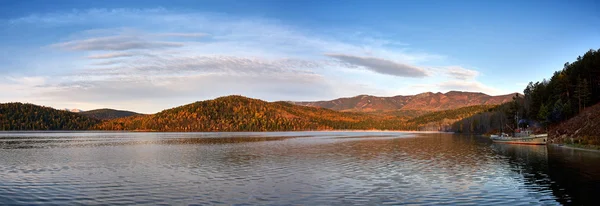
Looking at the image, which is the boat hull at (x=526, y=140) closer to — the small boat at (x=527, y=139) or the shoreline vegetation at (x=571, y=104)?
the small boat at (x=527, y=139)

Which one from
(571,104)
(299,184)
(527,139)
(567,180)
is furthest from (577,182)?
(571,104)

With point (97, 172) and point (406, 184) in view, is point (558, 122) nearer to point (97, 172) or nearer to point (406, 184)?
point (406, 184)

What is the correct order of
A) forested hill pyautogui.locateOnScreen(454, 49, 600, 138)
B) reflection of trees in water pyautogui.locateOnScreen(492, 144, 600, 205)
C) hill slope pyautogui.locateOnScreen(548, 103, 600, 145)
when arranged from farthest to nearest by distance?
forested hill pyautogui.locateOnScreen(454, 49, 600, 138), hill slope pyautogui.locateOnScreen(548, 103, 600, 145), reflection of trees in water pyautogui.locateOnScreen(492, 144, 600, 205)

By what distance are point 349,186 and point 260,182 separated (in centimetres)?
661

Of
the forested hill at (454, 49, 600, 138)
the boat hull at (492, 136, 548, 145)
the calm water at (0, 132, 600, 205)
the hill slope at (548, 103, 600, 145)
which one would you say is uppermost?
the forested hill at (454, 49, 600, 138)

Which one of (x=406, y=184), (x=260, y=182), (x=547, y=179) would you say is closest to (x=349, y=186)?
(x=406, y=184)

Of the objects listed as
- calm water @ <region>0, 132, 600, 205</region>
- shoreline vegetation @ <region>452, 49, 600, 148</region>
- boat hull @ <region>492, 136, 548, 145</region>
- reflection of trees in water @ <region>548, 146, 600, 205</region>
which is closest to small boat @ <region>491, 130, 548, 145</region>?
boat hull @ <region>492, 136, 548, 145</region>

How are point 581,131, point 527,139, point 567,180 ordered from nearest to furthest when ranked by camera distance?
point 567,180 → point 581,131 → point 527,139

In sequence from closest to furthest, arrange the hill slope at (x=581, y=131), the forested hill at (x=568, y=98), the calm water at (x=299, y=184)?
the calm water at (x=299, y=184) → the hill slope at (x=581, y=131) → the forested hill at (x=568, y=98)

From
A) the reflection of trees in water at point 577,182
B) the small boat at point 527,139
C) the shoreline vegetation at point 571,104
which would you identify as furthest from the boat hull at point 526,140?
the reflection of trees in water at point 577,182

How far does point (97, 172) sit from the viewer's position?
37469 mm

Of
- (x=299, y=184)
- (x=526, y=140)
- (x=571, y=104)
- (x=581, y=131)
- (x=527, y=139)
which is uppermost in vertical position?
(x=571, y=104)

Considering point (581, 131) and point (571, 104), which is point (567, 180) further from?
point (571, 104)

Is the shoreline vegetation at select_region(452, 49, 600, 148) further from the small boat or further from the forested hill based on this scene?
the small boat
